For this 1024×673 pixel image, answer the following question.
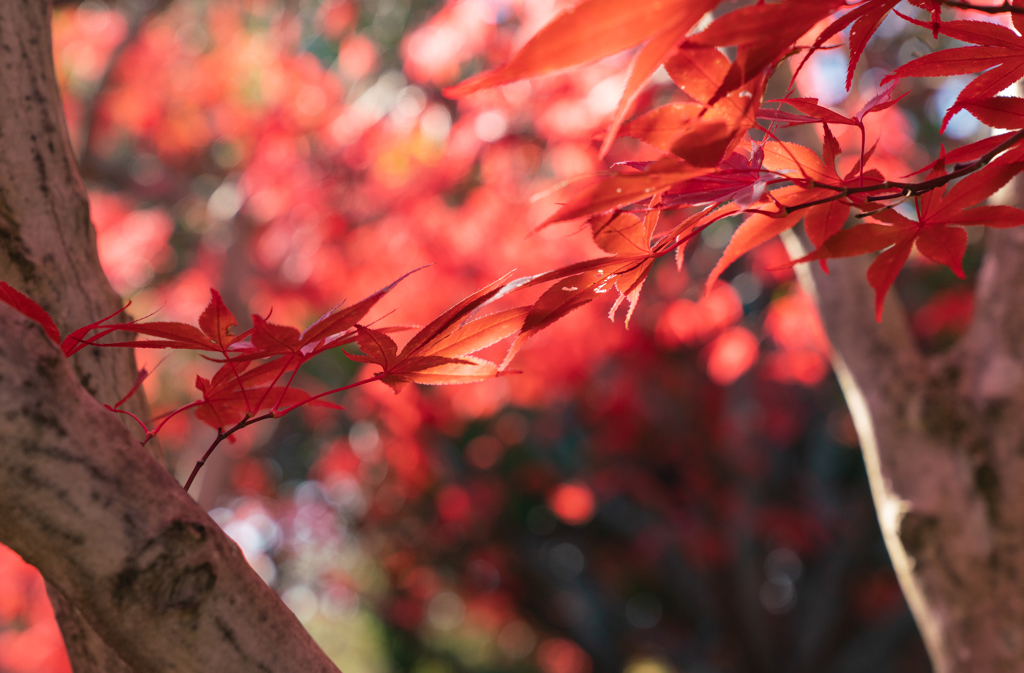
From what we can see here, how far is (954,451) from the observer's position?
78 cm

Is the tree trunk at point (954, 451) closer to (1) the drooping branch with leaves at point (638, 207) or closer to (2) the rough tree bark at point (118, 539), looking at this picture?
(1) the drooping branch with leaves at point (638, 207)

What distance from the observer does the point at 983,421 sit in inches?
31.2

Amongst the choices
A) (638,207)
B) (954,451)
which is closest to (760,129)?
(638,207)

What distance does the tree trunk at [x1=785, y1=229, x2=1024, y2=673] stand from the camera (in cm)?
75

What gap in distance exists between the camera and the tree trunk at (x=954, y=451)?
748mm

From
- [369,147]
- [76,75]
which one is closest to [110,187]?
[369,147]

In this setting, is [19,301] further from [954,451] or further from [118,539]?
[954,451]

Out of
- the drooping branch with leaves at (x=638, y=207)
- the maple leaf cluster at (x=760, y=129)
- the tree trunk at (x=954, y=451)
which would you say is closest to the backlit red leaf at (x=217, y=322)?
the drooping branch with leaves at (x=638, y=207)

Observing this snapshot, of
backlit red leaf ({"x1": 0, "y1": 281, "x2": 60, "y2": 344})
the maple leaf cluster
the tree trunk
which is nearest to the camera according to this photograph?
the maple leaf cluster

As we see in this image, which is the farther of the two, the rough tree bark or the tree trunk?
the tree trunk

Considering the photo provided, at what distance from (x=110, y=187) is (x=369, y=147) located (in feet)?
3.31

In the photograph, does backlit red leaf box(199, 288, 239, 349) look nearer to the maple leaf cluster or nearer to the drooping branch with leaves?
the drooping branch with leaves

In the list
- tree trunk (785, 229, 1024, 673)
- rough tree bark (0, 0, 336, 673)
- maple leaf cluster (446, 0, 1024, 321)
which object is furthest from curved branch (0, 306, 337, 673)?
tree trunk (785, 229, 1024, 673)

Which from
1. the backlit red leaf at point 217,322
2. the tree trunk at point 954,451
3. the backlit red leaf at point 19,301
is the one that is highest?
the backlit red leaf at point 19,301
